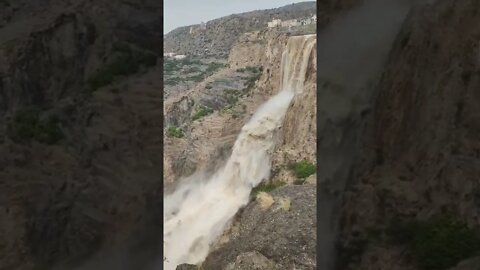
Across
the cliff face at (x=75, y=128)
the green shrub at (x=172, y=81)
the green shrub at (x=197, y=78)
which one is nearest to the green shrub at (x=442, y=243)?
the cliff face at (x=75, y=128)

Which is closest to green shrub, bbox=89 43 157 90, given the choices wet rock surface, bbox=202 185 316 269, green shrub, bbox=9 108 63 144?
green shrub, bbox=9 108 63 144

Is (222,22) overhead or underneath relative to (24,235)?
overhead

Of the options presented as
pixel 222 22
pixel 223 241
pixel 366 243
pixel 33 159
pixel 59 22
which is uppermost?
pixel 222 22

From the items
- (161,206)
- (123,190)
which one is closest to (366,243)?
(161,206)

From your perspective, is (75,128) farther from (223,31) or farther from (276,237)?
(223,31)

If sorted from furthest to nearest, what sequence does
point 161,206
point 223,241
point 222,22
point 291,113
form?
point 222,22
point 291,113
point 223,241
point 161,206

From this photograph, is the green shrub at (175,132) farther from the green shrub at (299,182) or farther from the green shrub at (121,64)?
the green shrub at (121,64)

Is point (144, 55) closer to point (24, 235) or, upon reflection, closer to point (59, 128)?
point (59, 128)
